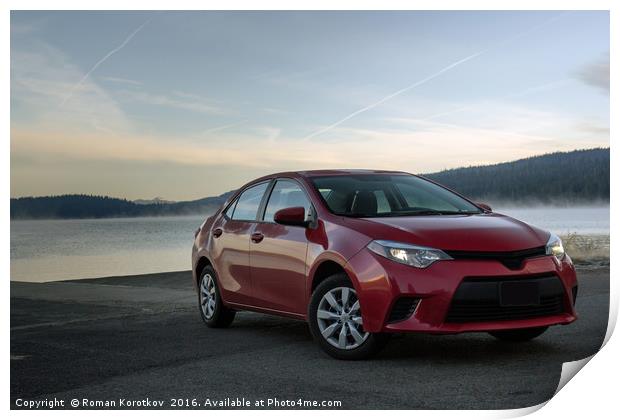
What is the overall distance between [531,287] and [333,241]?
1.63 meters

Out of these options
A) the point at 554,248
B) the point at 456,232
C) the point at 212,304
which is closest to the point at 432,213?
the point at 456,232

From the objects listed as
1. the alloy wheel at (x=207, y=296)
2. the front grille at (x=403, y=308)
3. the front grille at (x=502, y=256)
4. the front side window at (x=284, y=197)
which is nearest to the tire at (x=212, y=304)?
the alloy wheel at (x=207, y=296)

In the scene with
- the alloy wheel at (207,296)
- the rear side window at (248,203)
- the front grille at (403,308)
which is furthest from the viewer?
the alloy wheel at (207,296)

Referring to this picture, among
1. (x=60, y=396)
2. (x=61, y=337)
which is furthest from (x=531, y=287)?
(x=61, y=337)

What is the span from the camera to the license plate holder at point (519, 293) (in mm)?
7422

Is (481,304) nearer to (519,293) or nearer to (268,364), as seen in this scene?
(519,293)

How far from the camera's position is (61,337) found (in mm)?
10258

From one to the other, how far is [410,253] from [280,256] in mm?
1688

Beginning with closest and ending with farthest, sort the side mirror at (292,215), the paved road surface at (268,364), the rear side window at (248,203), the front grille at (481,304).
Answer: the paved road surface at (268,364)
the front grille at (481,304)
the side mirror at (292,215)
the rear side window at (248,203)

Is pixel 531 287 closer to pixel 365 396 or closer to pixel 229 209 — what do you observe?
pixel 365 396

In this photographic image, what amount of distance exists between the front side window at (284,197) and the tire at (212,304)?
1260 mm

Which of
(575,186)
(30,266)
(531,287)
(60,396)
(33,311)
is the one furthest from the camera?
(30,266)

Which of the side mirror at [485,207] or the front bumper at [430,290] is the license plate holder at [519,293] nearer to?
the front bumper at [430,290]

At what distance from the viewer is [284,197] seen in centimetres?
930
